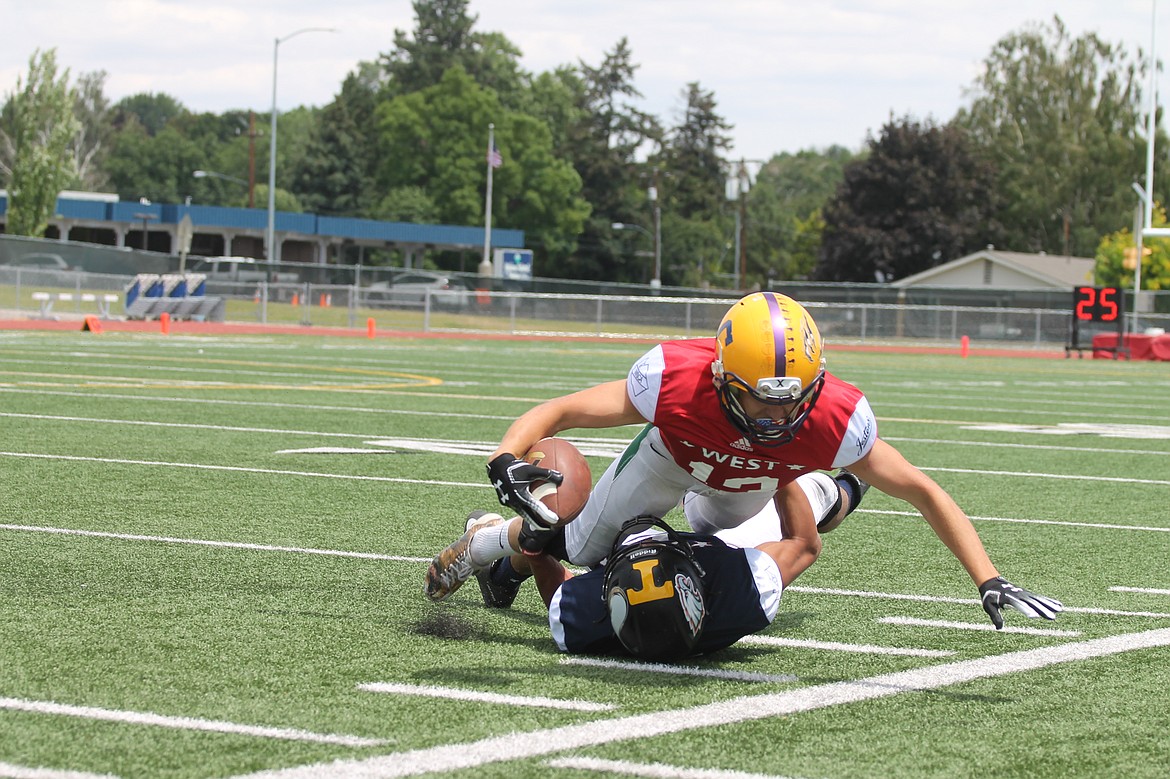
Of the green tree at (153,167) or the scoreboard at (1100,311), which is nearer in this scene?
the scoreboard at (1100,311)

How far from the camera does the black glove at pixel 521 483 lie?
452 centimetres

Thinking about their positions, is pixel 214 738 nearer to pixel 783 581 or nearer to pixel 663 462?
pixel 663 462

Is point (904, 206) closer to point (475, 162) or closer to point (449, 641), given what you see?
point (475, 162)

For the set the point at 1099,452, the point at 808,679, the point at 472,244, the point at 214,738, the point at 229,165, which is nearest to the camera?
the point at 214,738

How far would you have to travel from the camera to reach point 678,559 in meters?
4.98

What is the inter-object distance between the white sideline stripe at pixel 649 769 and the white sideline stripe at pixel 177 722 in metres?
0.50

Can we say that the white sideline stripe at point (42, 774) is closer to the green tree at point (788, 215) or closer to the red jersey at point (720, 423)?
the red jersey at point (720, 423)

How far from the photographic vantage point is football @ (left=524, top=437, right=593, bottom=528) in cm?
513

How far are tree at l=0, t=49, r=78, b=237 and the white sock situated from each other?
56605mm

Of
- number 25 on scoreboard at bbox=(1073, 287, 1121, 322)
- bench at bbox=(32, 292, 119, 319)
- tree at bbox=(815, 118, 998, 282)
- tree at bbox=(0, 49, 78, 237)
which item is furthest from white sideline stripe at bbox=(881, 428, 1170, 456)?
tree at bbox=(815, 118, 998, 282)

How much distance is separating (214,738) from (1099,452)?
10.0 metres

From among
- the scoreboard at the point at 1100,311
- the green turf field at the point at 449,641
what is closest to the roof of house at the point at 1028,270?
the scoreboard at the point at 1100,311

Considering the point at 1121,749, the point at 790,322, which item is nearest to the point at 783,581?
the point at 790,322

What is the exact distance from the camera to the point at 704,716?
13.8 feet
